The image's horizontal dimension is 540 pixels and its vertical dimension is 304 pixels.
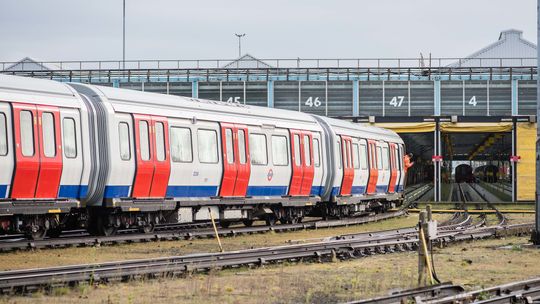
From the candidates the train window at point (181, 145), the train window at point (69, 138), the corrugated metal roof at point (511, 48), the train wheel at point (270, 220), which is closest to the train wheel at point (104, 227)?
the train window at point (181, 145)

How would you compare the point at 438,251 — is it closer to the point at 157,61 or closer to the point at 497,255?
the point at 497,255

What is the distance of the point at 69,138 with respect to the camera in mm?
20656

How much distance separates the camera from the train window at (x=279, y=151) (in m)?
28.8

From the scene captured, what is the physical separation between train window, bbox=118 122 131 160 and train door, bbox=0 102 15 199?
357cm

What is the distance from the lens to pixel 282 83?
5703 cm

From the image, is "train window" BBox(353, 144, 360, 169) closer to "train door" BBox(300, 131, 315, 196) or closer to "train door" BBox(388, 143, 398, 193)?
"train door" BBox(300, 131, 315, 196)

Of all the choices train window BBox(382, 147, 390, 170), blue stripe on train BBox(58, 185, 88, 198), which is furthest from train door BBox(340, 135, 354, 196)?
blue stripe on train BBox(58, 185, 88, 198)

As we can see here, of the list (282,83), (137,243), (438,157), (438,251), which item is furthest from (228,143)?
(282,83)

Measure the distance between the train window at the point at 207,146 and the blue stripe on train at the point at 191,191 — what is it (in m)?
0.74

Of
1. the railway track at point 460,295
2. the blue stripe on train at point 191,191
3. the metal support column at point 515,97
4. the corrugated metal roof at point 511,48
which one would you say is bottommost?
the railway track at point 460,295

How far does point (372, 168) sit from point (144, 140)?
16.4 m

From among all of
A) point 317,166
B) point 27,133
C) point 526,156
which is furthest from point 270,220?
point 526,156

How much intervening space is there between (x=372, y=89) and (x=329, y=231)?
2802 cm

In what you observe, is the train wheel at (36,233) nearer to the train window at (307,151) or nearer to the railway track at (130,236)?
the railway track at (130,236)
